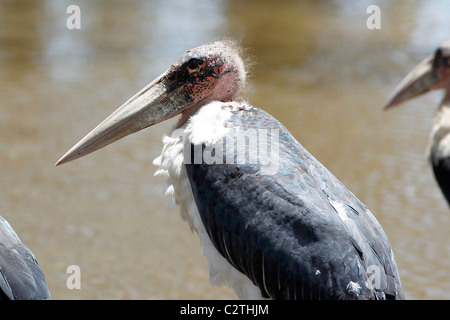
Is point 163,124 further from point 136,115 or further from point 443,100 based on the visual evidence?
point 136,115

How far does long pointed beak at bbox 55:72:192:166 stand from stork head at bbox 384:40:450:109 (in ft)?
7.79

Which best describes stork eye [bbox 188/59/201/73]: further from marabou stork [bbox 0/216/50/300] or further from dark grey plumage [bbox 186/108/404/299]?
marabou stork [bbox 0/216/50/300]

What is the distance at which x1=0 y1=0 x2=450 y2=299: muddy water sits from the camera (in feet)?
17.2

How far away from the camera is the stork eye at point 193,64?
3.64 meters

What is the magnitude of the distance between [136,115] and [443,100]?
2653 millimetres

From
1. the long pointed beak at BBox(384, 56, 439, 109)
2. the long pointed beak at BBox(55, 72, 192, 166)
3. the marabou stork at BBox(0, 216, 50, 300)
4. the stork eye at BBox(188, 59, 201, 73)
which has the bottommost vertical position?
the marabou stork at BBox(0, 216, 50, 300)

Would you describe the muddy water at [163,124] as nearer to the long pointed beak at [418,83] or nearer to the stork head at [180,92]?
the stork head at [180,92]

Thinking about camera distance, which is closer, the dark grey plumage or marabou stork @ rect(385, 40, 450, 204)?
the dark grey plumage

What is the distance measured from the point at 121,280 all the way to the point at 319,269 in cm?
223

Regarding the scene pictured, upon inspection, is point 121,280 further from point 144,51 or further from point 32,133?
point 144,51

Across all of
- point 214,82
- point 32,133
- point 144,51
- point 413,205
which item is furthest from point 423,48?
point 214,82

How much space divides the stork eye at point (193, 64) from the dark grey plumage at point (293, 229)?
0.39 metres

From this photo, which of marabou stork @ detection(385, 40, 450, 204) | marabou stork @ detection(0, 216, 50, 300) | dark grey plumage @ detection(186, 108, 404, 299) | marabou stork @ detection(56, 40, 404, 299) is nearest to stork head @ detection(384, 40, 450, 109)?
marabou stork @ detection(385, 40, 450, 204)

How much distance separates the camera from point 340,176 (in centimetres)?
646
